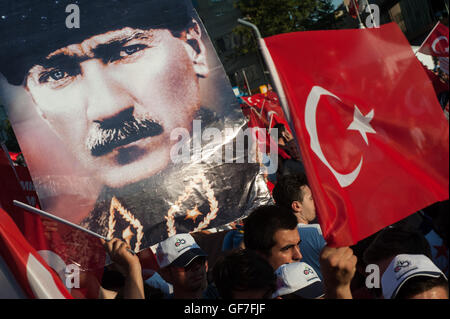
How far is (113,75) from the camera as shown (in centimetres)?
335

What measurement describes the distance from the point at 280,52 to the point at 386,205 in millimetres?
1094

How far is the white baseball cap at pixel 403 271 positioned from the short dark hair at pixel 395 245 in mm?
70

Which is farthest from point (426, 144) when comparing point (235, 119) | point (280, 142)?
point (280, 142)

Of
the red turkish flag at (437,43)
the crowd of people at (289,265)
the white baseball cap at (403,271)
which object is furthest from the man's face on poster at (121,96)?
the red turkish flag at (437,43)

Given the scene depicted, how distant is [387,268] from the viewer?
2.50m

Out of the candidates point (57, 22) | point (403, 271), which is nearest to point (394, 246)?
point (403, 271)

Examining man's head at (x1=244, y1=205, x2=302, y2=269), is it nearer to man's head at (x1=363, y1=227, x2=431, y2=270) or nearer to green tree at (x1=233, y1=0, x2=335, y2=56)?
man's head at (x1=363, y1=227, x2=431, y2=270)

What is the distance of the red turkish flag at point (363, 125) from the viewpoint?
101 inches

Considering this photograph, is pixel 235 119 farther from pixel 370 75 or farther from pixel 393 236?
pixel 393 236

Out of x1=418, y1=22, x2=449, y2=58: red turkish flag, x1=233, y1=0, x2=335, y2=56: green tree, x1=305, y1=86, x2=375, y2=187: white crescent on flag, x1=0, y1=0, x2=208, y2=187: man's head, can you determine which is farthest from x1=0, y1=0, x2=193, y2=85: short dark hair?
x1=233, y1=0, x2=335, y2=56: green tree

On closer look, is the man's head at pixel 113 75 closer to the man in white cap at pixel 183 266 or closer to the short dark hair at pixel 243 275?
the man in white cap at pixel 183 266

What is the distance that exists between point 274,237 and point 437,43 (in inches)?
154

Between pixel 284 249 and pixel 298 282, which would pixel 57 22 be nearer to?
pixel 284 249

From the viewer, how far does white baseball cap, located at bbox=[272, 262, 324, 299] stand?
98.7 inches
